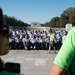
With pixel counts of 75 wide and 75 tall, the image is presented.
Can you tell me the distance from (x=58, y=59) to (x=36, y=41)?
67.9 feet

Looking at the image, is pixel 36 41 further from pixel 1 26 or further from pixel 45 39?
pixel 1 26

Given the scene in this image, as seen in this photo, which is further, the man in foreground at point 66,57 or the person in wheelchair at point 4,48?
the man in foreground at point 66,57

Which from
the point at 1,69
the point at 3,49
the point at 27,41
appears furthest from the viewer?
the point at 27,41

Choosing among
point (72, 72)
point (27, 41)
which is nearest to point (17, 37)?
point (27, 41)

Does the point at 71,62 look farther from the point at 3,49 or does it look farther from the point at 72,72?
the point at 3,49

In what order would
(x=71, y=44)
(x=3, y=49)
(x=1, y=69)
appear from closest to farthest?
(x=1, y=69), (x=3, y=49), (x=71, y=44)

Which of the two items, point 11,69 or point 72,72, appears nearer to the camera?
point 11,69

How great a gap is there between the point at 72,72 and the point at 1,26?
822 millimetres

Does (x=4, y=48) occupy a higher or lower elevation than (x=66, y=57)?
higher

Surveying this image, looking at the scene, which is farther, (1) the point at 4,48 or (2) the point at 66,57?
(2) the point at 66,57

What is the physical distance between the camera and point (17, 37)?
908 inches

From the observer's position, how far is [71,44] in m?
2.14

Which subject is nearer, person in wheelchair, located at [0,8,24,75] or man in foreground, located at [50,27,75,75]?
person in wheelchair, located at [0,8,24,75]

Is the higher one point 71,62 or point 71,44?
point 71,44
